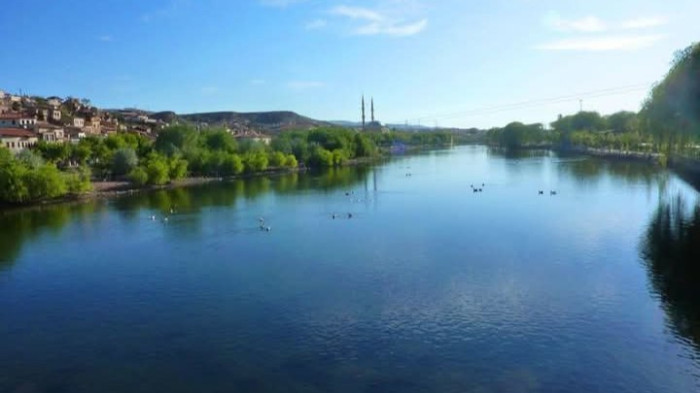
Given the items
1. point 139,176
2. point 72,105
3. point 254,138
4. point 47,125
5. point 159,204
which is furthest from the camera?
point 72,105

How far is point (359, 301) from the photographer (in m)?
15.3

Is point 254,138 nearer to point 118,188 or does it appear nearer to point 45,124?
point 45,124

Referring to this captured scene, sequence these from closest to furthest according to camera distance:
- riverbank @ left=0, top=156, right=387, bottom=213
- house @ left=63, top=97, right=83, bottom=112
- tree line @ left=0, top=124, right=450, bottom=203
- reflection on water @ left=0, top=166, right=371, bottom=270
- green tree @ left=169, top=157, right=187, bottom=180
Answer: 1. reflection on water @ left=0, top=166, right=371, bottom=270
2. tree line @ left=0, top=124, right=450, bottom=203
3. riverbank @ left=0, top=156, right=387, bottom=213
4. green tree @ left=169, top=157, right=187, bottom=180
5. house @ left=63, top=97, right=83, bottom=112

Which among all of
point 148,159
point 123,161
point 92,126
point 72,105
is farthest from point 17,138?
point 72,105

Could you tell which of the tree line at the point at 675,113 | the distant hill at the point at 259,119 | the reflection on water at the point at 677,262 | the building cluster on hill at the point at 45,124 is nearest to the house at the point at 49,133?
the building cluster on hill at the point at 45,124

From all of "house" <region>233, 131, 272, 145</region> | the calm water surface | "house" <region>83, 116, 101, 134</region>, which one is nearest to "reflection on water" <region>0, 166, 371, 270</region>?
the calm water surface

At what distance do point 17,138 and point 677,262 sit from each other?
158ft

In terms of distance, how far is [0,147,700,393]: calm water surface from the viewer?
11.3m

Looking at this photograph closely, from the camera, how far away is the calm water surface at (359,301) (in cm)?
1127

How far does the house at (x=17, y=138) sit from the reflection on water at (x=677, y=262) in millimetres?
44956

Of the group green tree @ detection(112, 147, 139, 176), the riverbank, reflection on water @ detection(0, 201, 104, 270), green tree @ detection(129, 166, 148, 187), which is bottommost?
reflection on water @ detection(0, 201, 104, 270)

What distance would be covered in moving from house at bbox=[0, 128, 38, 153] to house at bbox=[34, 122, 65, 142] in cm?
176

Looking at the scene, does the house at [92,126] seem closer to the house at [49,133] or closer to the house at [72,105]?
the house at [49,133]

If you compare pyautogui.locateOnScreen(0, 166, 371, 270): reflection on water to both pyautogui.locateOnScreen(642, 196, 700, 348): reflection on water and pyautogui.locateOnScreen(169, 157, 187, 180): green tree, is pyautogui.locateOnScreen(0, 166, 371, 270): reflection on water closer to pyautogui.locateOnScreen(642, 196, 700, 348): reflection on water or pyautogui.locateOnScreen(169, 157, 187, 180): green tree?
pyautogui.locateOnScreen(169, 157, 187, 180): green tree
